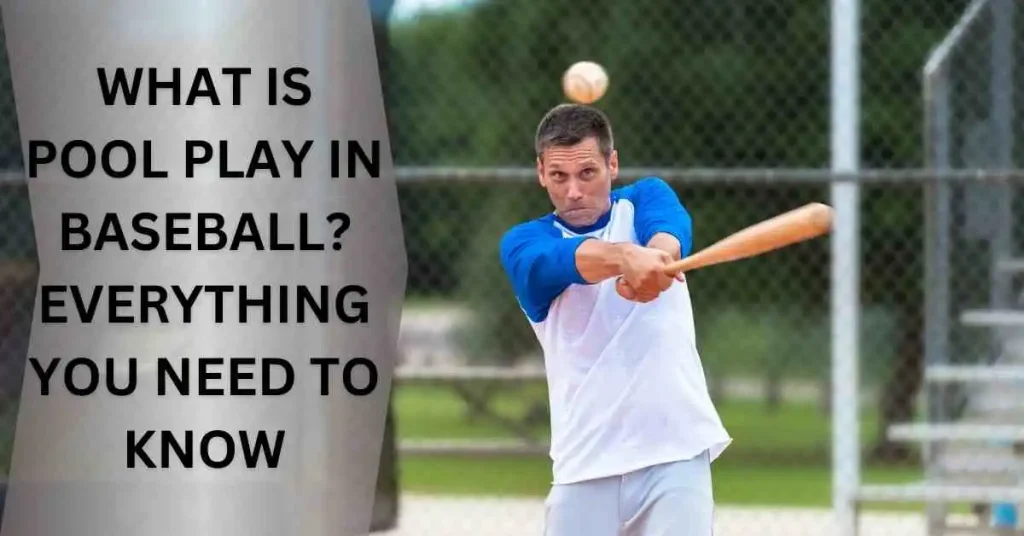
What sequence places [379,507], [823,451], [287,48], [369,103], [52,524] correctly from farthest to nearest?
[823,451]
[379,507]
[369,103]
[52,524]
[287,48]

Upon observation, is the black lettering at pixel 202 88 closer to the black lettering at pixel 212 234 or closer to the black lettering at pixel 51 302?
the black lettering at pixel 212 234

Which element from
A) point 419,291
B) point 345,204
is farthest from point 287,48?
point 419,291

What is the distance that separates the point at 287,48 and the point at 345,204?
62 cm

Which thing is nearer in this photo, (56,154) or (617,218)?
(617,218)

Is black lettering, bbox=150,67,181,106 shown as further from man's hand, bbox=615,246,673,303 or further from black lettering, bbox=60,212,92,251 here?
man's hand, bbox=615,246,673,303

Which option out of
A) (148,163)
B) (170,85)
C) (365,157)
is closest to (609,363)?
(365,157)

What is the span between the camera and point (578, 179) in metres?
3.98

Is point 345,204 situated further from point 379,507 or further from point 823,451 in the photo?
point 823,451

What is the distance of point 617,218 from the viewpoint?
162 inches

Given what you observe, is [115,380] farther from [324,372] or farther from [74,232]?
[324,372]

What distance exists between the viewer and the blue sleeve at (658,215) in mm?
4031

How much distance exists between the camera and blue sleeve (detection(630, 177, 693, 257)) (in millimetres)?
4031

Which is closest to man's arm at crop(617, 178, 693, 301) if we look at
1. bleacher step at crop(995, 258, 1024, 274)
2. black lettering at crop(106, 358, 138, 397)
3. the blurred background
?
black lettering at crop(106, 358, 138, 397)

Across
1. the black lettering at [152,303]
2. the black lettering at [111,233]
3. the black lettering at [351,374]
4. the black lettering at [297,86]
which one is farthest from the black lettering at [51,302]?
the black lettering at [297,86]
